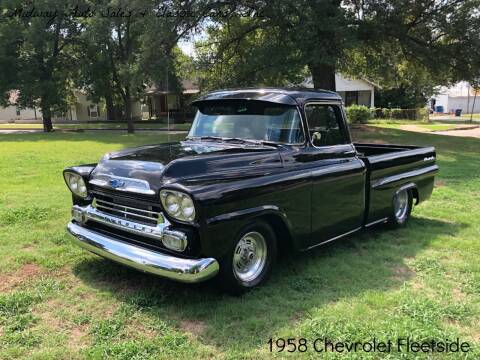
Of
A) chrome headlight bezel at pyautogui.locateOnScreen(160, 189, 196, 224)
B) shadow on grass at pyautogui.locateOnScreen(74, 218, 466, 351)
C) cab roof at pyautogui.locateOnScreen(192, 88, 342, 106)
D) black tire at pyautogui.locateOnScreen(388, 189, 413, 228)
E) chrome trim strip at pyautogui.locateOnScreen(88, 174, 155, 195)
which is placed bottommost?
shadow on grass at pyautogui.locateOnScreen(74, 218, 466, 351)

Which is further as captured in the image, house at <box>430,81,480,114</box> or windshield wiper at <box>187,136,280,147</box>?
house at <box>430,81,480,114</box>

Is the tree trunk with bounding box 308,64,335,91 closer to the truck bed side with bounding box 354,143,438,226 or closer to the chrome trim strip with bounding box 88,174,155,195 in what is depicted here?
the truck bed side with bounding box 354,143,438,226

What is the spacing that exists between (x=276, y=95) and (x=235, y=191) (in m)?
1.53

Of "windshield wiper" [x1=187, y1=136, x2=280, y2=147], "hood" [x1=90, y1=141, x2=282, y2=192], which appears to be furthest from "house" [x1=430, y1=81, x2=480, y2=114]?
"hood" [x1=90, y1=141, x2=282, y2=192]

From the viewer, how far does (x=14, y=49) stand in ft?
99.1

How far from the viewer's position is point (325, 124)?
5.39 m

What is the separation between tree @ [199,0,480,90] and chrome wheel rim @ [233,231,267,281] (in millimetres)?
13473

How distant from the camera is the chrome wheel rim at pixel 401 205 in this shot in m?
6.62

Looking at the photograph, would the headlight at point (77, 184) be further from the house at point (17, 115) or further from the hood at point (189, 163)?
the house at point (17, 115)

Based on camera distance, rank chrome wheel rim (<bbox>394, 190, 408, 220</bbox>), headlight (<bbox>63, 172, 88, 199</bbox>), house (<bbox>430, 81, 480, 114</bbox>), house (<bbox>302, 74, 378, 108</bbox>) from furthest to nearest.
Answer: house (<bbox>430, 81, 480, 114</bbox>) < house (<bbox>302, 74, 378, 108</bbox>) < chrome wheel rim (<bbox>394, 190, 408, 220</bbox>) < headlight (<bbox>63, 172, 88, 199</bbox>)

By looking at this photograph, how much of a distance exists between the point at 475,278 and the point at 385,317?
1.44m

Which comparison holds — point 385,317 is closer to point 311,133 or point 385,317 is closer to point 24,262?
point 311,133

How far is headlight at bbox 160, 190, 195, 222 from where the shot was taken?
3758 millimetres

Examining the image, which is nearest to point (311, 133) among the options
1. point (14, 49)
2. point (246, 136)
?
point (246, 136)
